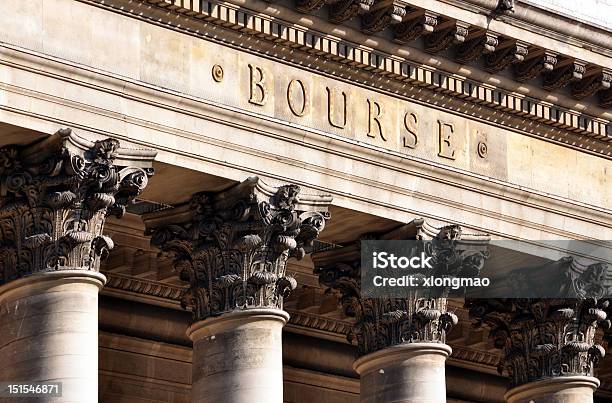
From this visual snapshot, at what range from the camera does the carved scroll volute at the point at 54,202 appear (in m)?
52.9

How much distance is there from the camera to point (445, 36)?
5959 cm

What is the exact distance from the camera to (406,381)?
5875 centimetres

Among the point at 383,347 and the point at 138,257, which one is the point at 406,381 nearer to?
the point at 383,347

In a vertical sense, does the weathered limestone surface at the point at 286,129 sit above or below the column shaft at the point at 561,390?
above

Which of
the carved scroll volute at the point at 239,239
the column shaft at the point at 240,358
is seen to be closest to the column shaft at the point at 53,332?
the column shaft at the point at 240,358

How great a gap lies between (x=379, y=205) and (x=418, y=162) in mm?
1544

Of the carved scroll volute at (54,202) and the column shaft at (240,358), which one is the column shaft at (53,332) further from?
the column shaft at (240,358)

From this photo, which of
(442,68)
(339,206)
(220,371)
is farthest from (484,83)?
(220,371)

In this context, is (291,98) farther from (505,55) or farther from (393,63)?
(505,55)

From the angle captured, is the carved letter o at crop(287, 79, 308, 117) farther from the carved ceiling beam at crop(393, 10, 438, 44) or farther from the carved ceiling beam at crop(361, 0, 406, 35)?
the carved ceiling beam at crop(393, 10, 438, 44)

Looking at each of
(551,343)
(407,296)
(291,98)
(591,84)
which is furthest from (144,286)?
(591,84)

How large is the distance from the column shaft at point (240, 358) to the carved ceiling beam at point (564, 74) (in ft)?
31.8

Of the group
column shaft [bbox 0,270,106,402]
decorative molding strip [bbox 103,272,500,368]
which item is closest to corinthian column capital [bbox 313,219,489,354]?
decorative molding strip [bbox 103,272,500,368]

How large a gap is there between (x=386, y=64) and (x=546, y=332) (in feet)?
24.8
